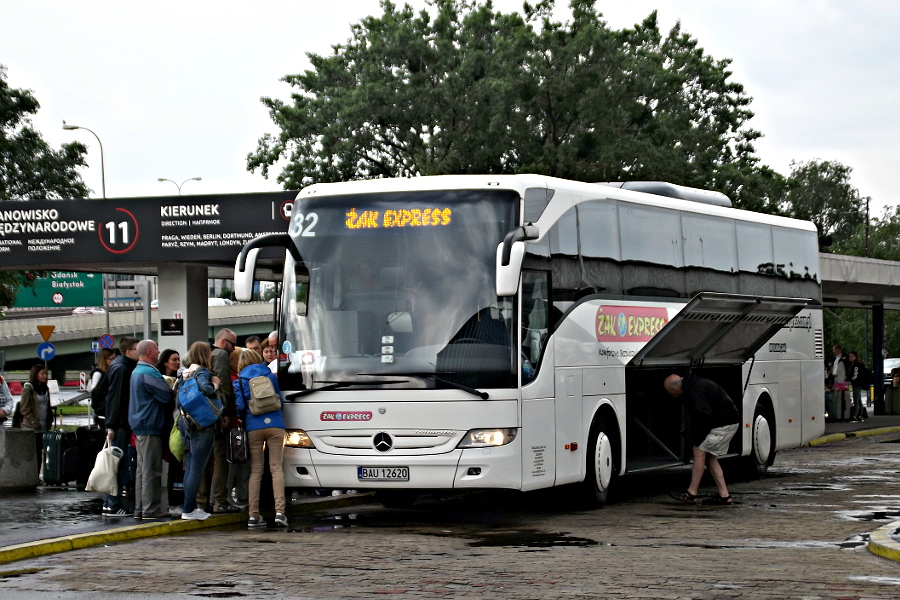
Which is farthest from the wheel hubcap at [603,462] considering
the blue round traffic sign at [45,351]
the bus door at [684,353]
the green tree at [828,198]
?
the green tree at [828,198]

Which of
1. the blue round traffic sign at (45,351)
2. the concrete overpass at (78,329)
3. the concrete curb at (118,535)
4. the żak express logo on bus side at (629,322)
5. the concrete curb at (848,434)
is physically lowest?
the concrete curb at (848,434)

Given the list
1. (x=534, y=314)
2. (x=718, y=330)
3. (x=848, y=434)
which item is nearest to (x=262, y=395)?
(x=534, y=314)

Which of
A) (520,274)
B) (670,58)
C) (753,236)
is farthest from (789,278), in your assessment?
(670,58)

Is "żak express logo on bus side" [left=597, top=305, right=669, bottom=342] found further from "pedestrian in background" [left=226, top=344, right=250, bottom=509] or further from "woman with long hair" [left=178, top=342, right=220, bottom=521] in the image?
"woman with long hair" [left=178, top=342, right=220, bottom=521]

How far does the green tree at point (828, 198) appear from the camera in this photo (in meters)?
108

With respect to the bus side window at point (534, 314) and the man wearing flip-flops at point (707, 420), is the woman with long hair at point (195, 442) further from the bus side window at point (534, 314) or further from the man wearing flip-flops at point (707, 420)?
the man wearing flip-flops at point (707, 420)

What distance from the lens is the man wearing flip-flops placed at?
50.2ft

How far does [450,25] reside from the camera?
58594mm

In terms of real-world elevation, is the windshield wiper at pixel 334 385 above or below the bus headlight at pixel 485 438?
above

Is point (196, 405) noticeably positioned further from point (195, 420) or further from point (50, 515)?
Answer: point (50, 515)

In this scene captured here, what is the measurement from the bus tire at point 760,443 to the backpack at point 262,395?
838 cm

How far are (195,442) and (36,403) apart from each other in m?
7.68

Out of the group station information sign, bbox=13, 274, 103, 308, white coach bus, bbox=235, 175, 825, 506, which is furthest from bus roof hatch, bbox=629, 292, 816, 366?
station information sign, bbox=13, 274, 103, 308

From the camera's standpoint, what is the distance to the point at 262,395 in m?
13.0
